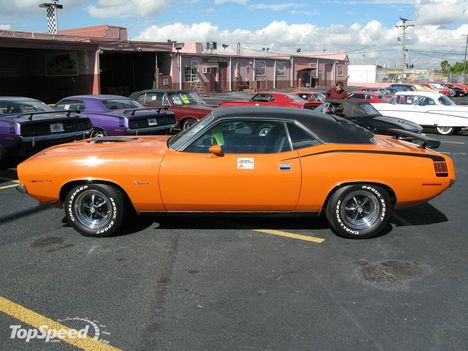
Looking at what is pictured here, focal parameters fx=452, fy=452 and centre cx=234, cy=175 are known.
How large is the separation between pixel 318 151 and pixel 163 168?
1621 millimetres

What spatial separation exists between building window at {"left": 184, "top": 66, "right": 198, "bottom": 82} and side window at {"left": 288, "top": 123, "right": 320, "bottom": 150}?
32.6m

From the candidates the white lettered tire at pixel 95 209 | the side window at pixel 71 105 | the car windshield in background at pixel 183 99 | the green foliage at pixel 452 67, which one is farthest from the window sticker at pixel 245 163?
the green foliage at pixel 452 67

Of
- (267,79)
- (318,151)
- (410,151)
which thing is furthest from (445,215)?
(267,79)

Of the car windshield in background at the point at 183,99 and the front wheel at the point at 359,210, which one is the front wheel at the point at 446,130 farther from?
the front wheel at the point at 359,210

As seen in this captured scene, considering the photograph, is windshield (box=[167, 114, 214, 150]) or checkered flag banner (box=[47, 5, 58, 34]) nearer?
windshield (box=[167, 114, 214, 150])

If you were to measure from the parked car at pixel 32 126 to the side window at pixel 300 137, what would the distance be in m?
5.41

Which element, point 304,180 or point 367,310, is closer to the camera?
point 367,310

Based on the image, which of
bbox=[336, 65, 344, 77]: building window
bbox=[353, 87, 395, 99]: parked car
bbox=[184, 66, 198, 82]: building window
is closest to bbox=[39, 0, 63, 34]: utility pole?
bbox=[184, 66, 198, 82]: building window

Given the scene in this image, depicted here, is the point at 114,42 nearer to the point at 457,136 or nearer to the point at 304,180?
the point at 457,136

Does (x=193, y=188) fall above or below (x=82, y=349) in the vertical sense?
above

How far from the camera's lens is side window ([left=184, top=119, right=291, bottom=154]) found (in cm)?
477

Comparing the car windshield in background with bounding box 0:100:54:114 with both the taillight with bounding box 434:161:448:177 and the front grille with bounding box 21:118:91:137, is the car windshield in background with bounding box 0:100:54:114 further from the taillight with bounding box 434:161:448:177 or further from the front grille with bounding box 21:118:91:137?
the taillight with bounding box 434:161:448:177

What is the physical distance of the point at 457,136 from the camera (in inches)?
600

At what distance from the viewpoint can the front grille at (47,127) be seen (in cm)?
812
